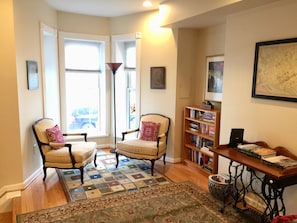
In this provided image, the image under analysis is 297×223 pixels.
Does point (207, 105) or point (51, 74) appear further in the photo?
point (51, 74)

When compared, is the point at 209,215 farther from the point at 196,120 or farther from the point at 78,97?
the point at 78,97

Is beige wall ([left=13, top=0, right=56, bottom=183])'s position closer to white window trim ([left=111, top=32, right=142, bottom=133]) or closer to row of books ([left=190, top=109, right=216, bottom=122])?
white window trim ([left=111, top=32, right=142, bottom=133])

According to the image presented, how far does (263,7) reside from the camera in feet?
9.09

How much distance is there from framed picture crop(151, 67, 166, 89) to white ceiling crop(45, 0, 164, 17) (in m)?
1.07

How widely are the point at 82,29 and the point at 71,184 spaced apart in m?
2.97

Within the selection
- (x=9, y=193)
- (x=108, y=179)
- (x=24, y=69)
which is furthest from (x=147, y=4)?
(x=9, y=193)

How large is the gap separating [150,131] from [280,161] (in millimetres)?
2300

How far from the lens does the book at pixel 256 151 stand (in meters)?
2.56

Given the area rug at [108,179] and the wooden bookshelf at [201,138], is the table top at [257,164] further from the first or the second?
the area rug at [108,179]

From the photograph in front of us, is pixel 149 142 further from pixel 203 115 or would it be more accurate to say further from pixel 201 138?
pixel 203 115

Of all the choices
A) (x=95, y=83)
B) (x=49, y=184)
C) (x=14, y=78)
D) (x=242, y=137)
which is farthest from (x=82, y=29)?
(x=242, y=137)

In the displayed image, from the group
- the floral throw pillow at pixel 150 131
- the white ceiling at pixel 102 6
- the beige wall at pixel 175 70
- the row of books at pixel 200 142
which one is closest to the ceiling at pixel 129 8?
the white ceiling at pixel 102 6

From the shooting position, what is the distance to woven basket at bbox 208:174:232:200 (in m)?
3.02

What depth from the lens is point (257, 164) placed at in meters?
2.45
